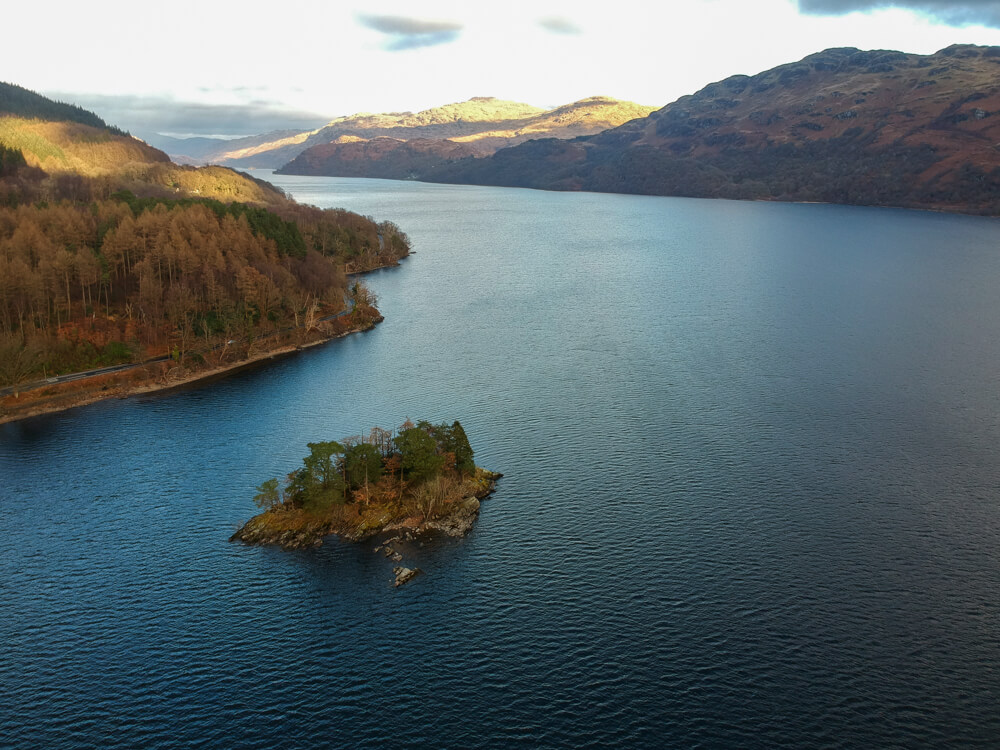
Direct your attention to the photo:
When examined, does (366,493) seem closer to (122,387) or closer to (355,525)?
(355,525)

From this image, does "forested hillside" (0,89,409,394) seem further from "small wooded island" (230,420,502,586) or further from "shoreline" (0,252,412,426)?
"small wooded island" (230,420,502,586)

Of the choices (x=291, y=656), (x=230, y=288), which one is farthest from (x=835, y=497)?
(x=230, y=288)

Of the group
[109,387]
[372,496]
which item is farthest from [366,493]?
[109,387]

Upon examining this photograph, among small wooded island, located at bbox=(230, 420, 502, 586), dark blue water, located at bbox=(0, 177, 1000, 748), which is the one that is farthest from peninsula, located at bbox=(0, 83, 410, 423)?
small wooded island, located at bbox=(230, 420, 502, 586)

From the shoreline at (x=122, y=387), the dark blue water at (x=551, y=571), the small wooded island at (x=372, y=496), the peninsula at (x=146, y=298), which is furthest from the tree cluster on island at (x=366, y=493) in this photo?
the peninsula at (x=146, y=298)

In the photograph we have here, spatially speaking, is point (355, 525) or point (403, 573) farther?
point (355, 525)

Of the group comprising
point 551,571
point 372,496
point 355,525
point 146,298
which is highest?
point 146,298

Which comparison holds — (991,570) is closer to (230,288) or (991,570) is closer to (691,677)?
(691,677)
